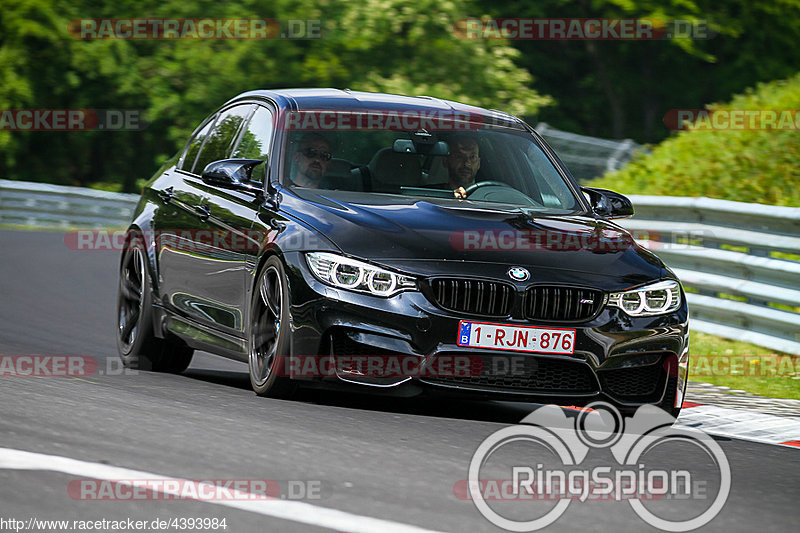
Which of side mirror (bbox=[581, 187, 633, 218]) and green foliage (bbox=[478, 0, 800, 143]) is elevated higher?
side mirror (bbox=[581, 187, 633, 218])

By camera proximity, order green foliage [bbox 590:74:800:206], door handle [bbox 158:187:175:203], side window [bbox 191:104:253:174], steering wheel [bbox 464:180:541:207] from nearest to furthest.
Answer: steering wheel [bbox 464:180:541:207] < side window [bbox 191:104:253:174] < door handle [bbox 158:187:175:203] < green foliage [bbox 590:74:800:206]

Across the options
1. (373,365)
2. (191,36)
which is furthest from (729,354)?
(191,36)

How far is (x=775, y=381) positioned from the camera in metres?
10.2

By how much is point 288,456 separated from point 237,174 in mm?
2589

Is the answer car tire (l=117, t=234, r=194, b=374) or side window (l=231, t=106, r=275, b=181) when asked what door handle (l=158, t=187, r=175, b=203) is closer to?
car tire (l=117, t=234, r=194, b=374)

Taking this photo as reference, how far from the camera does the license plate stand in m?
6.88

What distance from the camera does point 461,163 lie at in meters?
8.43

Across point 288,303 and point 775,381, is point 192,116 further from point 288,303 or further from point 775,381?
point 288,303

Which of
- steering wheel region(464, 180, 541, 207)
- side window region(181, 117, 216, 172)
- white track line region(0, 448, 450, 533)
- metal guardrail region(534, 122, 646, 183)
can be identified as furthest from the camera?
metal guardrail region(534, 122, 646, 183)

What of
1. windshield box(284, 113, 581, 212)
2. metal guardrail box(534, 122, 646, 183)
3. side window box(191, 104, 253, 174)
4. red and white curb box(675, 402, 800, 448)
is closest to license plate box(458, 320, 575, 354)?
red and white curb box(675, 402, 800, 448)

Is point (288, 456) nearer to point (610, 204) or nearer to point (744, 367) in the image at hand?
point (610, 204)

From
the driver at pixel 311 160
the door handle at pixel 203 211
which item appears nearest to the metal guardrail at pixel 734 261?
the driver at pixel 311 160

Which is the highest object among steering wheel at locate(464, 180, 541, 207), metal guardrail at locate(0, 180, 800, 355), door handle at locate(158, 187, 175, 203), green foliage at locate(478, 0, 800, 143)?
steering wheel at locate(464, 180, 541, 207)

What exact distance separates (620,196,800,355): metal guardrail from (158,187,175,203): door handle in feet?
14.7
